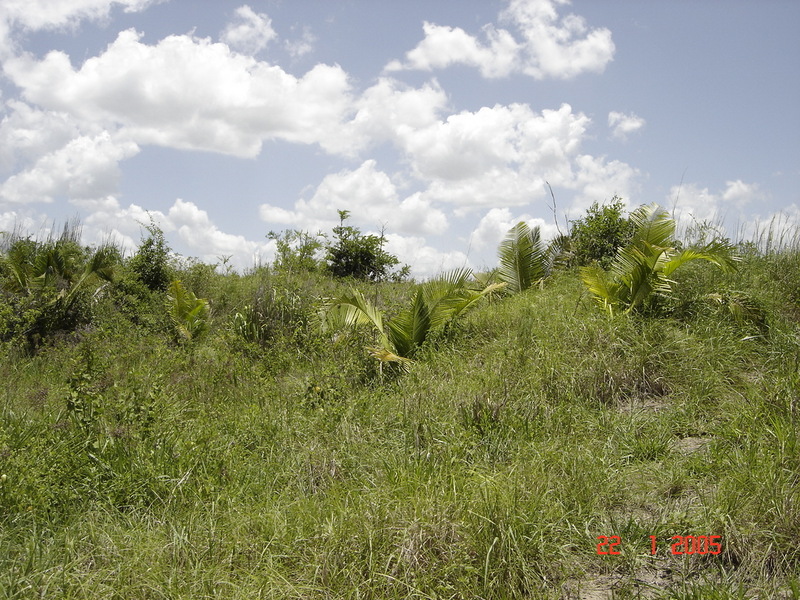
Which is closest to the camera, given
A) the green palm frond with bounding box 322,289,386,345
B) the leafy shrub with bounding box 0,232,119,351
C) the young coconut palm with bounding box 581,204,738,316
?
the young coconut palm with bounding box 581,204,738,316

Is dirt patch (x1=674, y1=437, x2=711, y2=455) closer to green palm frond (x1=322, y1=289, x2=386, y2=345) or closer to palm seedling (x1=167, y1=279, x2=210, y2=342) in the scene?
green palm frond (x1=322, y1=289, x2=386, y2=345)

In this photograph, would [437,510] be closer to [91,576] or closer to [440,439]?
[440,439]

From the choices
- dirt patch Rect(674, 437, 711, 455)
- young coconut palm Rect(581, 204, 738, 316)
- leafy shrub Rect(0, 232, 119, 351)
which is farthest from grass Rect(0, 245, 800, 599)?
leafy shrub Rect(0, 232, 119, 351)

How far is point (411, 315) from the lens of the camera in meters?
8.56

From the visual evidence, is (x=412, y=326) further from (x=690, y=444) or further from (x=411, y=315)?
(x=690, y=444)

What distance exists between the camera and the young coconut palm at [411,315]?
8562 millimetres

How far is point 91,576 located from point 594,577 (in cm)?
290

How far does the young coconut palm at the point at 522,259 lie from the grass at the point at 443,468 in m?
2.67

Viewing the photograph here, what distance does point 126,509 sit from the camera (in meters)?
4.54

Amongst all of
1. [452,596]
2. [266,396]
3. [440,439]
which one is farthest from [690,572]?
[266,396]
